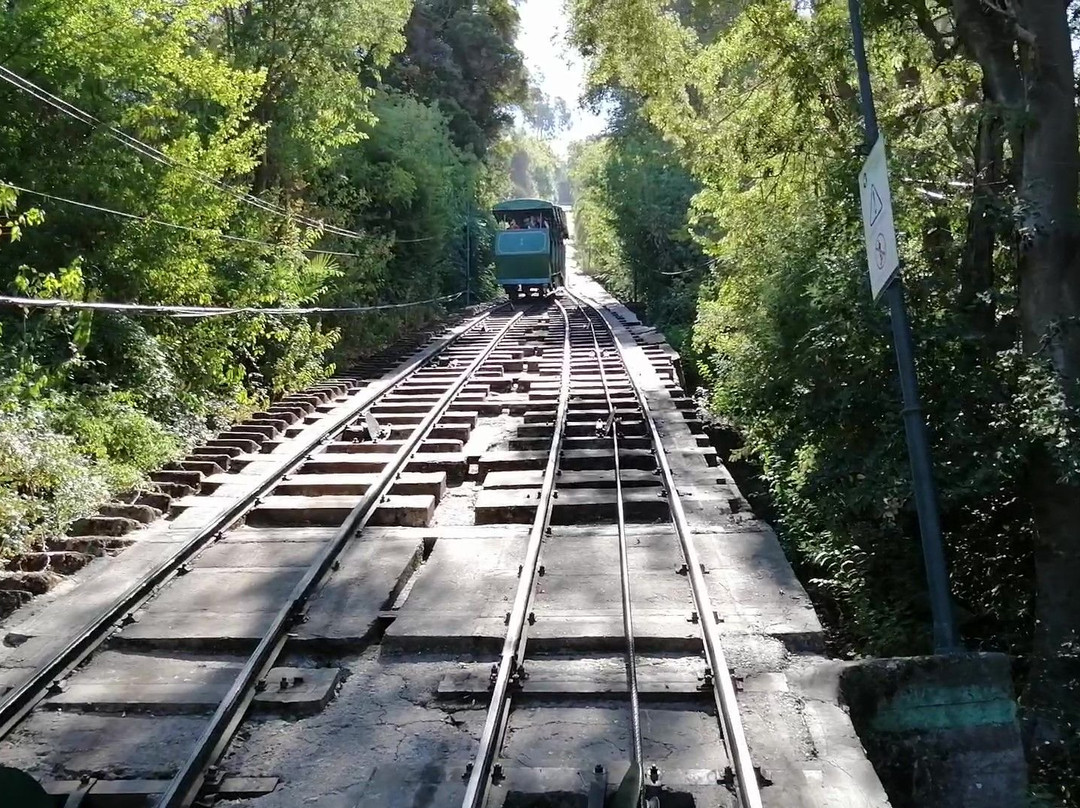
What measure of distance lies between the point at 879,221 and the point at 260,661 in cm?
425

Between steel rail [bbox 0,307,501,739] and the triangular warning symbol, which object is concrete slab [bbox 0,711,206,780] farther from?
the triangular warning symbol

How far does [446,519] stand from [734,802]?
15.8 ft

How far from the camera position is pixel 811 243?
9.66m

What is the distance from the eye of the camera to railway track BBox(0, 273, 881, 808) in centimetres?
435

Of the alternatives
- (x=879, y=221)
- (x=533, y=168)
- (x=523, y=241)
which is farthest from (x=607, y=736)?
(x=533, y=168)

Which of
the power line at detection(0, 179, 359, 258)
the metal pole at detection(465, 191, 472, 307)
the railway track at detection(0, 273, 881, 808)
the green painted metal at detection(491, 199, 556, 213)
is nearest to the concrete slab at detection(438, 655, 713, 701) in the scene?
the railway track at detection(0, 273, 881, 808)

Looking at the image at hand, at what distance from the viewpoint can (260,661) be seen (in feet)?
17.8

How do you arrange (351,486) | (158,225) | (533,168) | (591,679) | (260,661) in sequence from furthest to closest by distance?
(533,168) → (158,225) → (351,486) → (260,661) → (591,679)

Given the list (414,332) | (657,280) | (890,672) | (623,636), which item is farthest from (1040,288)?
(657,280)

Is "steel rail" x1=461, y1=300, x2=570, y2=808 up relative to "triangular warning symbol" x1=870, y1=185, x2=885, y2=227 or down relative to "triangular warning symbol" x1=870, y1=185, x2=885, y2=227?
down

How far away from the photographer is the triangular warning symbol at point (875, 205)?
514 cm

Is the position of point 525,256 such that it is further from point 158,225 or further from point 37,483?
point 37,483

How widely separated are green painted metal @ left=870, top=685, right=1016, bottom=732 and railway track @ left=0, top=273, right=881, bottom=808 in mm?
774

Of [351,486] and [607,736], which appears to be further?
[351,486]
